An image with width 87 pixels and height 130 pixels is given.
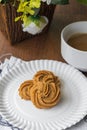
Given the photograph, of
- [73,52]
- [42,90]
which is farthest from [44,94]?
[73,52]

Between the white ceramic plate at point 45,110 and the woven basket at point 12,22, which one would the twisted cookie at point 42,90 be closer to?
the white ceramic plate at point 45,110

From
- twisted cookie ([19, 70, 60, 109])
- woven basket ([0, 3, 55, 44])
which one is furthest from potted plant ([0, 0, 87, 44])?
twisted cookie ([19, 70, 60, 109])

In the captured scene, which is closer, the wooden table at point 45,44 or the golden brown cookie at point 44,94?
the golden brown cookie at point 44,94

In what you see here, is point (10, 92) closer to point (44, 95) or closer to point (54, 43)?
point (44, 95)

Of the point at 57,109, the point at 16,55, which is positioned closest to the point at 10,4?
the point at 16,55

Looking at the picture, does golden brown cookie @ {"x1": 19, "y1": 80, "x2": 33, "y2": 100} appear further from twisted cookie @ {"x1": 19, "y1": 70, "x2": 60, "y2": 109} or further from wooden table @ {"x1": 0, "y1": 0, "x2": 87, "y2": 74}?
wooden table @ {"x1": 0, "y1": 0, "x2": 87, "y2": 74}

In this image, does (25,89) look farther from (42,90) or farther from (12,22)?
(12,22)

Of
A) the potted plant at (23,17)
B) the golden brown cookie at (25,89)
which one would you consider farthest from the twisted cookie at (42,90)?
the potted plant at (23,17)
